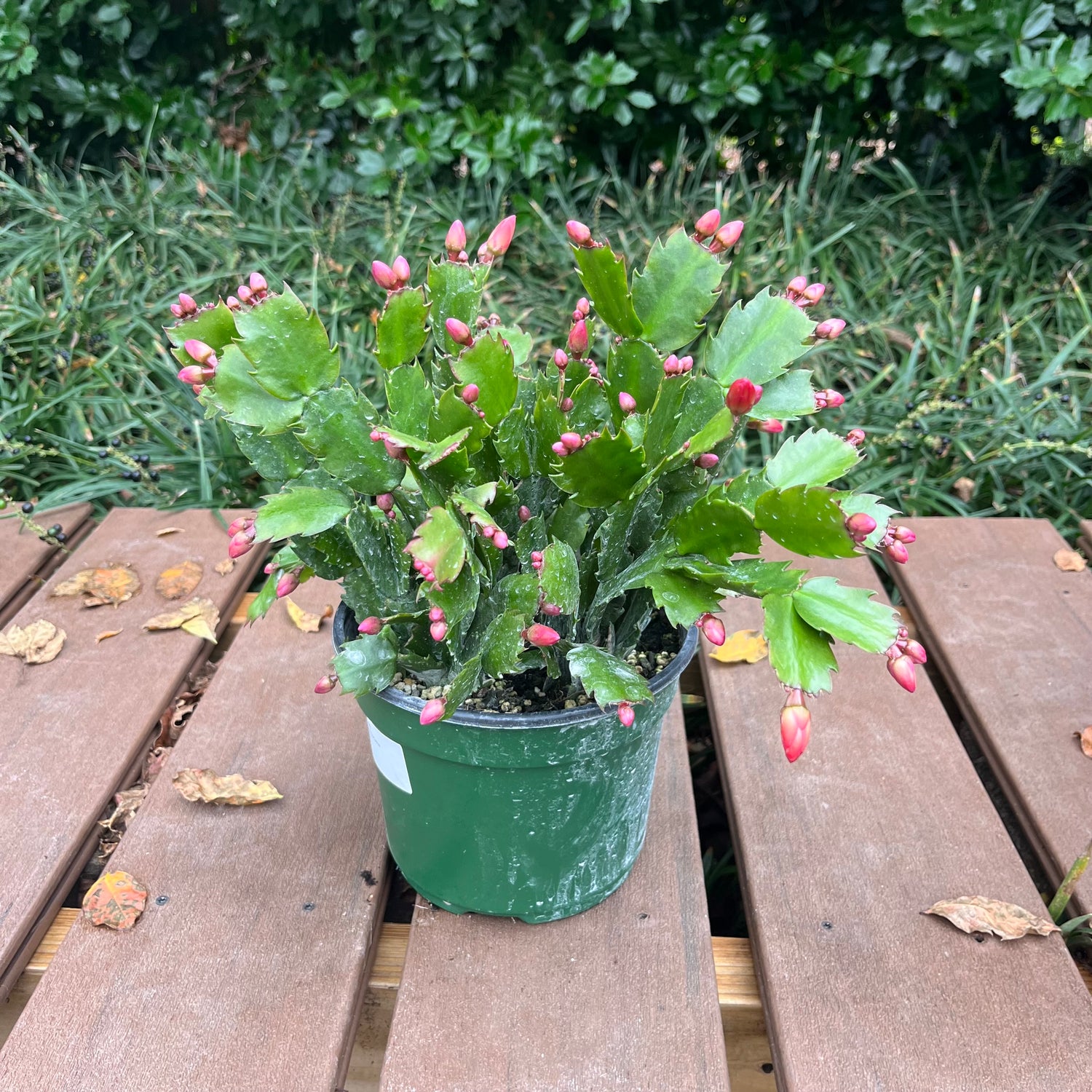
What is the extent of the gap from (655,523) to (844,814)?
0.48 m

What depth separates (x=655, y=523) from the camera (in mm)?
763

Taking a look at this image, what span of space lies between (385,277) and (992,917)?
33.5 inches

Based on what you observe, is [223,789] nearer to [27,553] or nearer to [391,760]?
[391,760]

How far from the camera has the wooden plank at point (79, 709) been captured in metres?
0.92

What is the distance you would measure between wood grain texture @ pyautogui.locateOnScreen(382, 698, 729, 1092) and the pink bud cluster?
0.41 meters

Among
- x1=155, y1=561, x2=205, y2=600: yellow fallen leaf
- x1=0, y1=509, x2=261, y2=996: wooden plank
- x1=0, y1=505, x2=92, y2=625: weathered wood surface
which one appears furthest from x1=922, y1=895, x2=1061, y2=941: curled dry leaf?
x1=0, y1=505, x2=92, y2=625: weathered wood surface

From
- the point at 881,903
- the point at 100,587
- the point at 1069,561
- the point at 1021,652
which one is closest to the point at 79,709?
the point at 100,587

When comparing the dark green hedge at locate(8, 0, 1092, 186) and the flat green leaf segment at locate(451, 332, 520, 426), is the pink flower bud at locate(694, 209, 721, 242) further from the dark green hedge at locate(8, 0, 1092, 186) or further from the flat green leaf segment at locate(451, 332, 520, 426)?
the dark green hedge at locate(8, 0, 1092, 186)

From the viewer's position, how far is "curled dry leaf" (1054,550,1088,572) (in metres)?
1.42

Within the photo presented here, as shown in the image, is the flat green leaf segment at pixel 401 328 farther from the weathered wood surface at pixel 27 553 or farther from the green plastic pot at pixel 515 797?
the weathered wood surface at pixel 27 553

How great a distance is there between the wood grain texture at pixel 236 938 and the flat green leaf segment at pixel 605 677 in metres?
0.39

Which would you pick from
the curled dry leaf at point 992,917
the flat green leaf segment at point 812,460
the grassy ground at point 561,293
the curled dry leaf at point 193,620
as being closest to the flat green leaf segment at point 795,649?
the flat green leaf segment at point 812,460

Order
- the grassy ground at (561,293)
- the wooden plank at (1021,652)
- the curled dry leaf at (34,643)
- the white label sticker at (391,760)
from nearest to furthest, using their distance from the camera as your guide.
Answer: the white label sticker at (391,760) → the wooden plank at (1021,652) → the curled dry leaf at (34,643) → the grassy ground at (561,293)

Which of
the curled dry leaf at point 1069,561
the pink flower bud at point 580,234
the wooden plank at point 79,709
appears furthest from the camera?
the curled dry leaf at point 1069,561
